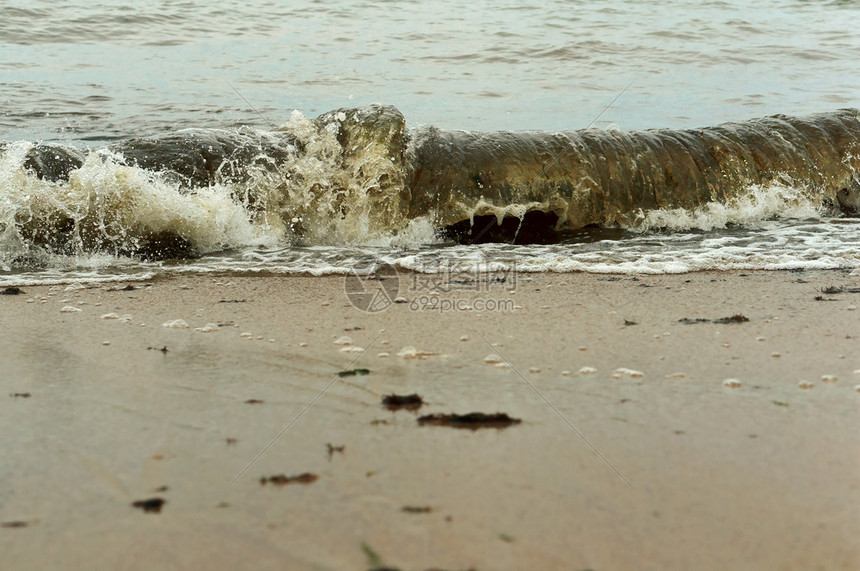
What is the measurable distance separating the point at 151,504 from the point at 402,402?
30.2 inches

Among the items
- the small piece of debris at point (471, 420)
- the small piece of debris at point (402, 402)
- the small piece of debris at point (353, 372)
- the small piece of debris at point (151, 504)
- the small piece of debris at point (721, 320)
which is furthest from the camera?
the small piece of debris at point (721, 320)

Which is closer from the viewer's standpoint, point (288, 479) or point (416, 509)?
point (416, 509)

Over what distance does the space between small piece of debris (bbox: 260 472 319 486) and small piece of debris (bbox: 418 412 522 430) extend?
1.27 feet

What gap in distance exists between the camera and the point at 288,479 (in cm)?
161

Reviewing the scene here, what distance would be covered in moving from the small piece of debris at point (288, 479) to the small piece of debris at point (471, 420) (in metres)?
0.39

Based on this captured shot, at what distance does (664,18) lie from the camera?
14914mm

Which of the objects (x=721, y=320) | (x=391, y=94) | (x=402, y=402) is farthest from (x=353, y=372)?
(x=391, y=94)

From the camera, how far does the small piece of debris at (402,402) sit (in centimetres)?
204

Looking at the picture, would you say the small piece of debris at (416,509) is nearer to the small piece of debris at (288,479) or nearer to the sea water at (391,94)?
the small piece of debris at (288,479)

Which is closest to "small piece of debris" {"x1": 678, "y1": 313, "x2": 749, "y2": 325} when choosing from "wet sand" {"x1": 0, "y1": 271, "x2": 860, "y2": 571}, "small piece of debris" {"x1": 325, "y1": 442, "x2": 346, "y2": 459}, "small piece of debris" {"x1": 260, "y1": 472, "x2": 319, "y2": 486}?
"wet sand" {"x1": 0, "y1": 271, "x2": 860, "y2": 571}

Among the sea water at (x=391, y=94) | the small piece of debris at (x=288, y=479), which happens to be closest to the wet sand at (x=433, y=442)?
the small piece of debris at (x=288, y=479)

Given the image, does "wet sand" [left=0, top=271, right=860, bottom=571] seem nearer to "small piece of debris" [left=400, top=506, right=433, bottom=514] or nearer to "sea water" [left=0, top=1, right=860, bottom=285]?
"small piece of debris" [left=400, top=506, right=433, bottom=514]

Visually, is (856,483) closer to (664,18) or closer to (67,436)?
(67,436)

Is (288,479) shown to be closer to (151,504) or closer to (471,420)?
(151,504)
